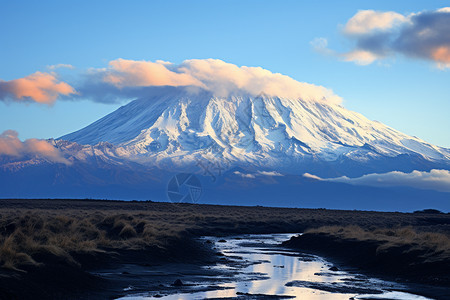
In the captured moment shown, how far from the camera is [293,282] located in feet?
75.5

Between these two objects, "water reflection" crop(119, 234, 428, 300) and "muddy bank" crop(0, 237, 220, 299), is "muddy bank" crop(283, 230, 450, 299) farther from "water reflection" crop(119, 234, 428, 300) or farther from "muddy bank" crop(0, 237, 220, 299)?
"muddy bank" crop(0, 237, 220, 299)

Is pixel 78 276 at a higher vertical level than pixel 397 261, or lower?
lower

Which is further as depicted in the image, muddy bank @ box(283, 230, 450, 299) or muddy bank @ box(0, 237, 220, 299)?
muddy bank @ box(283, 230, 450, 299)

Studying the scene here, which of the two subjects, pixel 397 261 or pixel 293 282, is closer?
pixel 293 282

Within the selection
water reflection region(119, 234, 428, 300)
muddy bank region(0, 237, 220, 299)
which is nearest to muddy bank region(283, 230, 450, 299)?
water reflection region(119, 234, 428, 300)

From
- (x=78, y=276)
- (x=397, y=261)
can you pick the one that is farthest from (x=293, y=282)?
(x=78, y=276)

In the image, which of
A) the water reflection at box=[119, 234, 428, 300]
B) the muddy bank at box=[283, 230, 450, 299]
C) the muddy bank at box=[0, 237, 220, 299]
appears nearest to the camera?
the muddy bank at box=[0, 237, 220, 299]

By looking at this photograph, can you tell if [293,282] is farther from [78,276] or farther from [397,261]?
[78,276]

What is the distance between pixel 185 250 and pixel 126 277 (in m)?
10.1

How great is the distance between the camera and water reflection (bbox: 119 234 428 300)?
19875 millimetres

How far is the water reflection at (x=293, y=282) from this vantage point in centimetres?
1988

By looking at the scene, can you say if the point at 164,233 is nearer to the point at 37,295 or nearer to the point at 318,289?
the point at 318,289

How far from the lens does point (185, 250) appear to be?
32188 mm

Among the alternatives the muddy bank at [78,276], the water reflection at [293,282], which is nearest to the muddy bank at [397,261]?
the water reflection at [293,282]
